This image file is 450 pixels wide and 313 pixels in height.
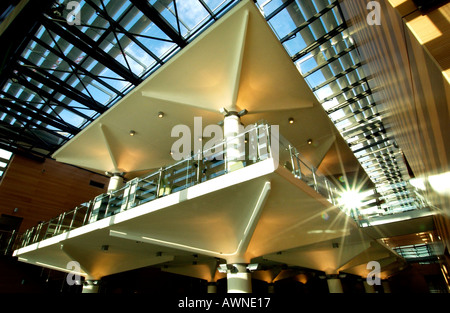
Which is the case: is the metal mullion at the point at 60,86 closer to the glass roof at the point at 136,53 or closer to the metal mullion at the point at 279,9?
the glass roof at the point at 136,53

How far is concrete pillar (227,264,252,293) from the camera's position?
21.3 feet

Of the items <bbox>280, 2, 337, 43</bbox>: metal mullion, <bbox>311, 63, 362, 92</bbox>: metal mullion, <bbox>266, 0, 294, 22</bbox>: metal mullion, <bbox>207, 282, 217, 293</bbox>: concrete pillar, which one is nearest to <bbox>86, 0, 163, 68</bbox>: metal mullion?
<bbox>266, 0, 294, 22</bbox>: metal mullion

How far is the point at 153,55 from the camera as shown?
37.2 ft

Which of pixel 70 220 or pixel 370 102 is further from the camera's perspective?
pixel 370 102

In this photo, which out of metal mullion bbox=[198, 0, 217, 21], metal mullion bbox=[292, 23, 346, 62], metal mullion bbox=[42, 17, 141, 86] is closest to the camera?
metal mullion bbox=[198, 0, 217, 21]

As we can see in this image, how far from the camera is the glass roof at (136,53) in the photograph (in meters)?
9.72

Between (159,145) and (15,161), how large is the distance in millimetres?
12670

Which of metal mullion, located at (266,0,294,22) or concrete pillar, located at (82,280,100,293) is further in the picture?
concrete pillar, located at (82,280,100,293)

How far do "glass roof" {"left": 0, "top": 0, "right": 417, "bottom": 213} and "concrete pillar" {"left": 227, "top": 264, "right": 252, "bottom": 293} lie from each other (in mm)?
7159

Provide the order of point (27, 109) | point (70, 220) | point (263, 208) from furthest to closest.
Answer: point (27, 109) < point (70, 220) < point (263, 208)

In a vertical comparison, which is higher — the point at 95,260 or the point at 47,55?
the point at 47,55

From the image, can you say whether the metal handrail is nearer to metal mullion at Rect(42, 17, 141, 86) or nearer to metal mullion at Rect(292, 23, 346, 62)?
metal mullion at Rect(42, 17, 141, 86)
